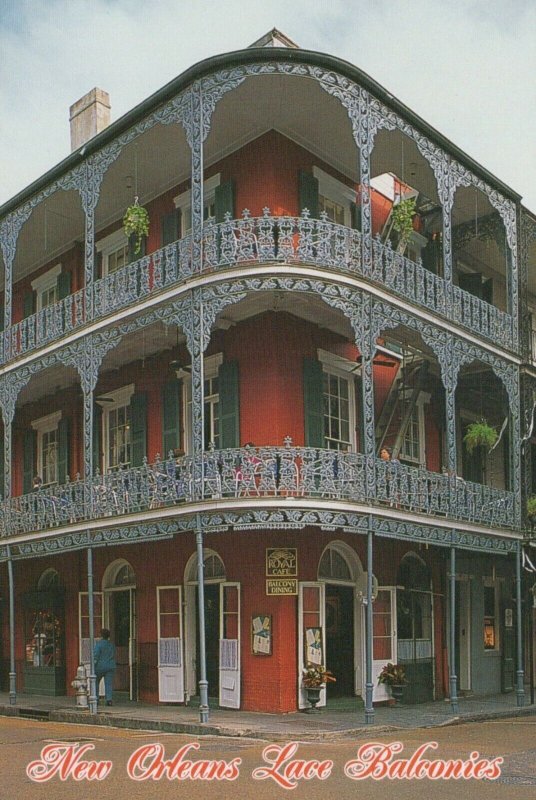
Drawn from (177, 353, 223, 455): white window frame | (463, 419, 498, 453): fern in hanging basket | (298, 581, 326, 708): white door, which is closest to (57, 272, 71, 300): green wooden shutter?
(177, 353, 223, 455): white window frame

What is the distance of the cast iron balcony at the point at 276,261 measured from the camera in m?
16.3

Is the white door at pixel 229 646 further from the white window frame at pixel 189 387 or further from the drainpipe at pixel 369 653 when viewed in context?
the white window frame at pixel 189 387

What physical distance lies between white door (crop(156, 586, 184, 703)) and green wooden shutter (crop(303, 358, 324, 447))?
3745mm

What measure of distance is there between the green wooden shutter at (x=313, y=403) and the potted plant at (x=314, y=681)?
3682 millimetres

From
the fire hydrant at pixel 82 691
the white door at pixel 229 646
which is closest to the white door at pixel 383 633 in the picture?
the white door at pixel 229 646

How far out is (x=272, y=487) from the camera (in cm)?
1559

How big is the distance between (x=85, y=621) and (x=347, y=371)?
7.47m

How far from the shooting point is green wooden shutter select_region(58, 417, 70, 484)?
22.5 m

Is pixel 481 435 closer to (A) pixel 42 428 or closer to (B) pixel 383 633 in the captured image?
(B) pixel 383 633

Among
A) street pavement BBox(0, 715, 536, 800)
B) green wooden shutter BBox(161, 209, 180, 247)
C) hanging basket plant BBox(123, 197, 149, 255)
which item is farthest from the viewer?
green wooden shutter BBox(161, 209, 180, 247)

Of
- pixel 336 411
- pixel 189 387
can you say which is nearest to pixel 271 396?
pixel 336 411

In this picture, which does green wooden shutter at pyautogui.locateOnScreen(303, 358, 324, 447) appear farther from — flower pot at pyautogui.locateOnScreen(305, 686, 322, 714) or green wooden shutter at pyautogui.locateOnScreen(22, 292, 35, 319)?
green wooden shutter at pyautogui.locateOnScreen(22, 292, 35, 319)

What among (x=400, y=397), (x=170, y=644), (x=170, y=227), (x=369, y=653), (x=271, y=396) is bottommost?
(x=170, y=644)

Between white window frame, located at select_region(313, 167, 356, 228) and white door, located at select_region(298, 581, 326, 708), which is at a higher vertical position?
white window frame, located at select_region(313, 167, 356, 228)
